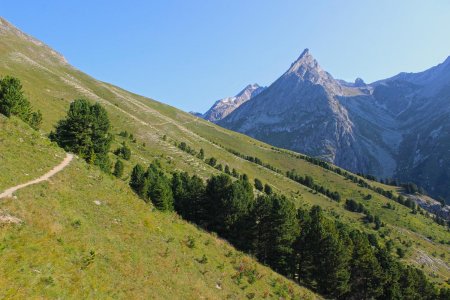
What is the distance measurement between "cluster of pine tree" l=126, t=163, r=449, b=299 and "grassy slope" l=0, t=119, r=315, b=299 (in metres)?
14.0

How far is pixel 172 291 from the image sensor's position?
25703 mm

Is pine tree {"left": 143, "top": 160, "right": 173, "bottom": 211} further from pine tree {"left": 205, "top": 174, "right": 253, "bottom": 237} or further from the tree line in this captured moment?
pine tree {"left": 205, "top": 174, "right": 253, "bottom": 237}

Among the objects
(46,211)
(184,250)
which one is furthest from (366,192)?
(46,211)

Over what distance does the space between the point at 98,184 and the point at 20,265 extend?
55.7 feet

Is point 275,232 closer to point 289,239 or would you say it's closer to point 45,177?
point 289,239

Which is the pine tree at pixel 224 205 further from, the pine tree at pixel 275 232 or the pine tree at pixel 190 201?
the pine tree at pixel 275 232

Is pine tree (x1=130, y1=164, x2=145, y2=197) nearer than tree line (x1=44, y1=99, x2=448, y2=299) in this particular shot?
No

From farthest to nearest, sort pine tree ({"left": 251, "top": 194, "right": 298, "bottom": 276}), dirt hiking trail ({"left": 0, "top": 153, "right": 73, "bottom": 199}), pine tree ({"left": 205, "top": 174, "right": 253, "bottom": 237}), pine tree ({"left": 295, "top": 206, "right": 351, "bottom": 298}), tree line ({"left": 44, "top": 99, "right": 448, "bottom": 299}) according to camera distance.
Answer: pine tree ({"left": 205, "top": 174, "right": 253, "bottom": 237}) < pine tree ({"left": 251, "top": 194, "right": 298, "bottom": 276}) < tree line ({"left": 44, "top": 99, "right": 448, "bottom": 299}) < pine tree ({"left": 295, "top": 206, "right": 351, "bottom": 298}) < dirt hiking trail ({"left": 0, "top": 153, "right": 73, "bottom": 199})

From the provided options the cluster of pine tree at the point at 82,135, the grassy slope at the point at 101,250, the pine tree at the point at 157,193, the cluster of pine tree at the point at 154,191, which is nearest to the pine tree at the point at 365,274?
the grassy slope at the point at 101,250

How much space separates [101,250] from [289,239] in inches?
1456

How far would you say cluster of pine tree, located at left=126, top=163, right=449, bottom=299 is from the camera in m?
54.3

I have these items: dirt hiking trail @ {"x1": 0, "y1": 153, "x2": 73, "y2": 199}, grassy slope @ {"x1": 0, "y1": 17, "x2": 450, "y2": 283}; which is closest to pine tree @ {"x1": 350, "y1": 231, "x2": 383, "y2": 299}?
dirt hiking trail @ {"x1": 0, "y1": 153, "x2": 73, "y2": 199}

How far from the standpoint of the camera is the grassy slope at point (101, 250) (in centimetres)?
1922

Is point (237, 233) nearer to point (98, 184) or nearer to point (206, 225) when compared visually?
point (206, 225)
